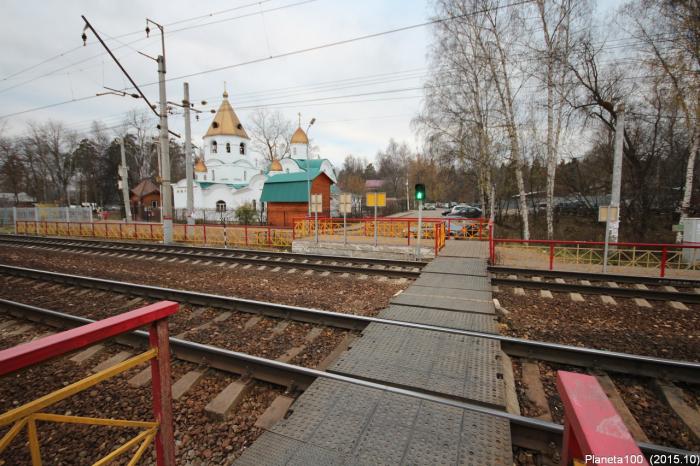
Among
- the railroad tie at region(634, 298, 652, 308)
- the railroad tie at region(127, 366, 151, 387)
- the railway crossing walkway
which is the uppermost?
the railway crossing walkway

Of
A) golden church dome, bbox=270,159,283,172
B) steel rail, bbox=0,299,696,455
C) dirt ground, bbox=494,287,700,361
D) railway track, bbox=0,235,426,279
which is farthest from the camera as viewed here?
golden church dome, bbox=270,159,283,172

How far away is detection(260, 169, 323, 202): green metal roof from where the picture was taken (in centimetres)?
2802

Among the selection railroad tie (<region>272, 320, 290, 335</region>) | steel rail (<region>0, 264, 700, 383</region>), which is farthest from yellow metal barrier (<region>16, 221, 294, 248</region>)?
railroad tie (<region>272, 320, 290, 335</region>)

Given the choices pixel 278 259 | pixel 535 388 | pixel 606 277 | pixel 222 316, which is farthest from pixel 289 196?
pixel 535 388

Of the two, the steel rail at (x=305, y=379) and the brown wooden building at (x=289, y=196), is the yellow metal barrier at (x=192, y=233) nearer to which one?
the brown wooden building at (x=289, y=196)

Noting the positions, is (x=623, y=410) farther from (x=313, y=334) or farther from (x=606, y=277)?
(x=606, y=277)

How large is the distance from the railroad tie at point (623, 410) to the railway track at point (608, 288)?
13.5 feet

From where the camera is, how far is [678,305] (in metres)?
7.07

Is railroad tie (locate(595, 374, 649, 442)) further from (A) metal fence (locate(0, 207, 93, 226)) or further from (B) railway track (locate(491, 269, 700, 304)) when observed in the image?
(A) metal fence (locate(0, 207, 93, 226))

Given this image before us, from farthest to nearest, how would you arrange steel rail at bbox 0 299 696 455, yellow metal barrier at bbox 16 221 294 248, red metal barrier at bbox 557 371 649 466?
yellow metal barrier at bbox 16 221 294 248
steel rail at bbox 0 299 696 455
red metal barrier at bbox 557 371 649 466

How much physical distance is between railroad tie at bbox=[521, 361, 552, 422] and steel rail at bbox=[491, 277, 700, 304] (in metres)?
4.17

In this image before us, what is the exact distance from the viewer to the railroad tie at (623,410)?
11.0 feet

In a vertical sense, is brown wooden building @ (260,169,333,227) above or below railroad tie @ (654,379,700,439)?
above

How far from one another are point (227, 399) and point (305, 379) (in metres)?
0.88
